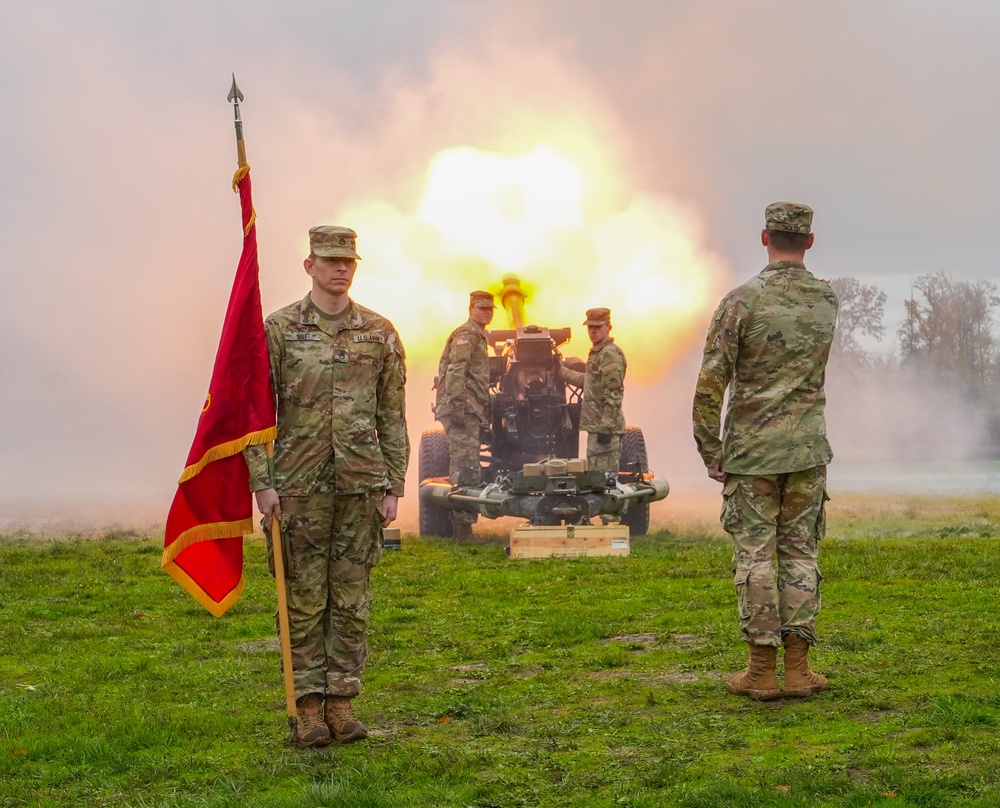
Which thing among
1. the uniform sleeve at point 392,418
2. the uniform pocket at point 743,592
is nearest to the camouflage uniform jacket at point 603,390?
the uniform pocket at point 743,592

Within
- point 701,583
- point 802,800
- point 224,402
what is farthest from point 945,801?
point 701,583

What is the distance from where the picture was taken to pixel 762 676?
734cm

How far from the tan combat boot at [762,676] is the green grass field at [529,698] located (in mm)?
69

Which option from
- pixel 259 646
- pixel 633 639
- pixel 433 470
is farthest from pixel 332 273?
pixel 433 470

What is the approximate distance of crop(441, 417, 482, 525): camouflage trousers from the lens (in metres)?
18.8

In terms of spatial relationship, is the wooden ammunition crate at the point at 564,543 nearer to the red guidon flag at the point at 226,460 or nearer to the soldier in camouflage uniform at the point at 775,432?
the soldier in camouflage uniform at the point at 775,432

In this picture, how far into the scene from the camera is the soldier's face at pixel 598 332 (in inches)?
727

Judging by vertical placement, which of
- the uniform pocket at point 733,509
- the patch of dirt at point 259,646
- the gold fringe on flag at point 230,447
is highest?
the gold fringe on flag at point 230,447

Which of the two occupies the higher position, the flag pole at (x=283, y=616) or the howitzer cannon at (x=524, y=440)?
the howitzer cannon at (x=524, y=440)

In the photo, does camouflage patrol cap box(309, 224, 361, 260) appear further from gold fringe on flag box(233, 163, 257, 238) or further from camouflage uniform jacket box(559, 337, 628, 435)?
camouflage uniform jacket box(559, 337, 628, 435)

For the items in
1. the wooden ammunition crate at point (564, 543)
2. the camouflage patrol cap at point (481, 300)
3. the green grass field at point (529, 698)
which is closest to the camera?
the green grass field at point (529, 698)

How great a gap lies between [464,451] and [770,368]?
11.4 m

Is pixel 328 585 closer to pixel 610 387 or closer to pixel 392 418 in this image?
pixel 392 418

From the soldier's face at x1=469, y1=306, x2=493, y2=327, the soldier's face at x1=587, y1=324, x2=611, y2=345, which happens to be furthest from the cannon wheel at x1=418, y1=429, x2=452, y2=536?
the soldier's face at x1=587, y1=324, x2=611, y2=345
